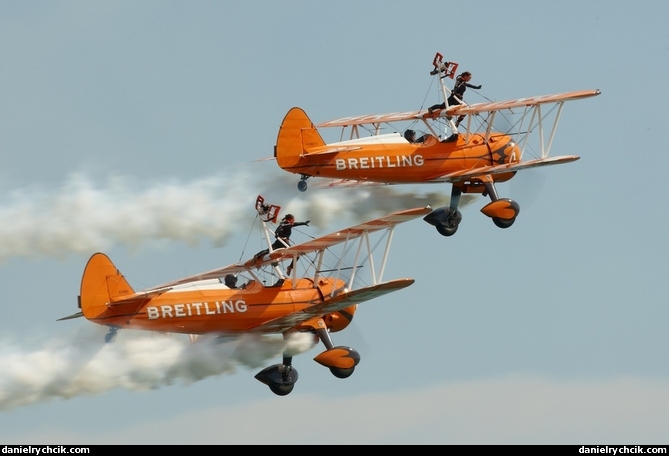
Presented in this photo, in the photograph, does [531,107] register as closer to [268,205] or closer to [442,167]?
[442,167]

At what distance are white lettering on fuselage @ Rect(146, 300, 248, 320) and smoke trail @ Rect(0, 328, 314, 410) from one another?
0.95 meters

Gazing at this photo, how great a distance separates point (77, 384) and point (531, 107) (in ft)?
37.8

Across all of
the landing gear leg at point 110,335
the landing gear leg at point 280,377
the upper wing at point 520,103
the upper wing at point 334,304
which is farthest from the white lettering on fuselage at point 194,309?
the upper wing at point 520,103

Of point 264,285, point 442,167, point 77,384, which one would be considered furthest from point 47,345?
point 442,167

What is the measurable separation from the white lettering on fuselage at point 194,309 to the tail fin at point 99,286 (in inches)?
25.2

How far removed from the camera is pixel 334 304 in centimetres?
4619

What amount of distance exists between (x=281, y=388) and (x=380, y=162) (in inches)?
204

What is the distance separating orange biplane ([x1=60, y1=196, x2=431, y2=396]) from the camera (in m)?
45.1

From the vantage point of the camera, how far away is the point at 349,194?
5312cm

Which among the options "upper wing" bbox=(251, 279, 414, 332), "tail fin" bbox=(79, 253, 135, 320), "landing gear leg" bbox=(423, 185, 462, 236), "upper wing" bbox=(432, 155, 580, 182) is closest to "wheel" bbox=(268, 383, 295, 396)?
"upper wing" bbox=(251, 279, 414, 332)

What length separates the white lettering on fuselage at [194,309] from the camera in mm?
45125

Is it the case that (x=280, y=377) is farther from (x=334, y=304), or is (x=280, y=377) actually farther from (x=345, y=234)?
(x=345, y=234)

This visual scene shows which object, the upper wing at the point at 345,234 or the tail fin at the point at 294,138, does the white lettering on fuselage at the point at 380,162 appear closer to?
the tail fin at the point at 294,138

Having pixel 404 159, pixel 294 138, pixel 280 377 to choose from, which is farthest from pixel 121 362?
pixel 404 159
